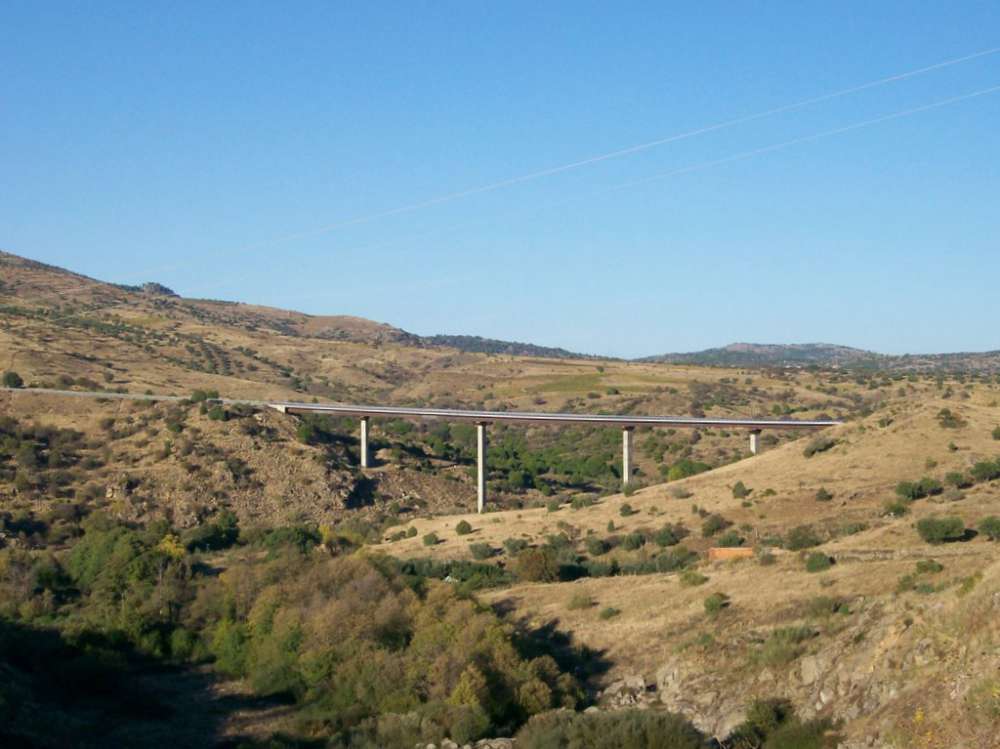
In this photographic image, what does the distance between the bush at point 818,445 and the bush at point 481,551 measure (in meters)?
19.1

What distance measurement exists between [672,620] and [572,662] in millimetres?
3133

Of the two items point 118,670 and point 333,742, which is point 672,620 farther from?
point 118,670

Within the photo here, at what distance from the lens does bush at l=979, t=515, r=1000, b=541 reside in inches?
1535

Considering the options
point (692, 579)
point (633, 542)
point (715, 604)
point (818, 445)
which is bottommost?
point (633, 542)

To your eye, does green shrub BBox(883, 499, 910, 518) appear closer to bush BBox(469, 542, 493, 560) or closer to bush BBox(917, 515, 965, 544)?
bush BBox(917, 515, 965, 544)

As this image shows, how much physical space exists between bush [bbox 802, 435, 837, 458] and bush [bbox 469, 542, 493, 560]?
19.1 m

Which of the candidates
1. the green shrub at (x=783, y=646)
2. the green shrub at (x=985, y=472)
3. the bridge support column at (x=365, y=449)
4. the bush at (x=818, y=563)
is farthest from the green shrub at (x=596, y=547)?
the bridge support column at (x=365, y=449)

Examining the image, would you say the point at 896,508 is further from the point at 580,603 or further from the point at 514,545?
the point at 580,603

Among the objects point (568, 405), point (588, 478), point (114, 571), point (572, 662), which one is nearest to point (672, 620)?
point (572, 662)

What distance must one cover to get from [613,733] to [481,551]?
24.5 meters

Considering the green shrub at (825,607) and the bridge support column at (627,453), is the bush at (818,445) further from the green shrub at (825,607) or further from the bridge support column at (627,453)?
the green shrub at (825,607)

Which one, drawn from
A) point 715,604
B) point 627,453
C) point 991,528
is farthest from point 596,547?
point 627,453

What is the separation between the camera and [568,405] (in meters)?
116

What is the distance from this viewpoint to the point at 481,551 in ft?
156
